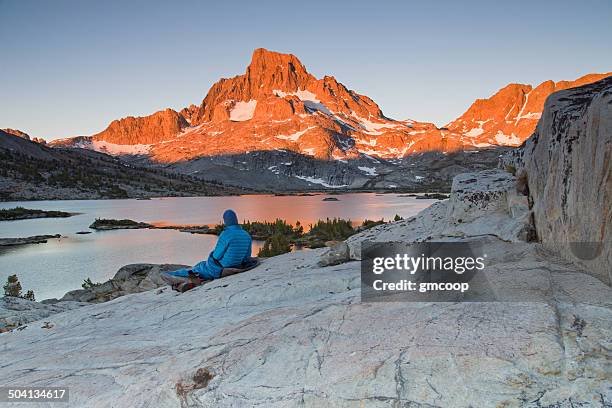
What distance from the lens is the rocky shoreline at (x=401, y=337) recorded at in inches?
142

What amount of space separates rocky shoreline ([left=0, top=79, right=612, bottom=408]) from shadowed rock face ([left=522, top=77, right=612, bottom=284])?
2cm

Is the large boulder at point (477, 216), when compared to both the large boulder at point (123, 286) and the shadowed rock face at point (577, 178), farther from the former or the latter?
the large boulder at point (123, 286)

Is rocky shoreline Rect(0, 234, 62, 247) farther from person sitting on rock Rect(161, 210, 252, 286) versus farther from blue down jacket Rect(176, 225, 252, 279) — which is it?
blue down jacket Rect(176, 225, 252, 279)

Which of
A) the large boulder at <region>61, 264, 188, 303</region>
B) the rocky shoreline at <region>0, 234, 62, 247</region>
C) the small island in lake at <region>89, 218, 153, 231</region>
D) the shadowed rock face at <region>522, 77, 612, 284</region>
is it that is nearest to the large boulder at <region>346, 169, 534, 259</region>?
the shadowed rock face at <region>522, 77, 612, 284</region>

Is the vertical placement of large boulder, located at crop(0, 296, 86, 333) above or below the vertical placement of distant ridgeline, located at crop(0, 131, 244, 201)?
below

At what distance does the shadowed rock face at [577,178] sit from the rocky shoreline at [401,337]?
0.02 m

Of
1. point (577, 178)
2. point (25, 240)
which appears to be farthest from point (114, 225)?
point (577, 178)

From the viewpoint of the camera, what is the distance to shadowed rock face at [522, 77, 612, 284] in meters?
4.59

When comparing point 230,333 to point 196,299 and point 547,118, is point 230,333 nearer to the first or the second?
point 196,299

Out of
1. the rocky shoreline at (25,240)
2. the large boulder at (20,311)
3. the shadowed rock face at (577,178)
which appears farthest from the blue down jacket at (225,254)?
the rocky shoreline at (25,240)

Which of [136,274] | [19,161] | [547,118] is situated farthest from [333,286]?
[19,161]

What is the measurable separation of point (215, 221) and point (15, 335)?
49.5 meters

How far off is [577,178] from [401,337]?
308cm

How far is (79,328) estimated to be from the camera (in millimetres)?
7363
